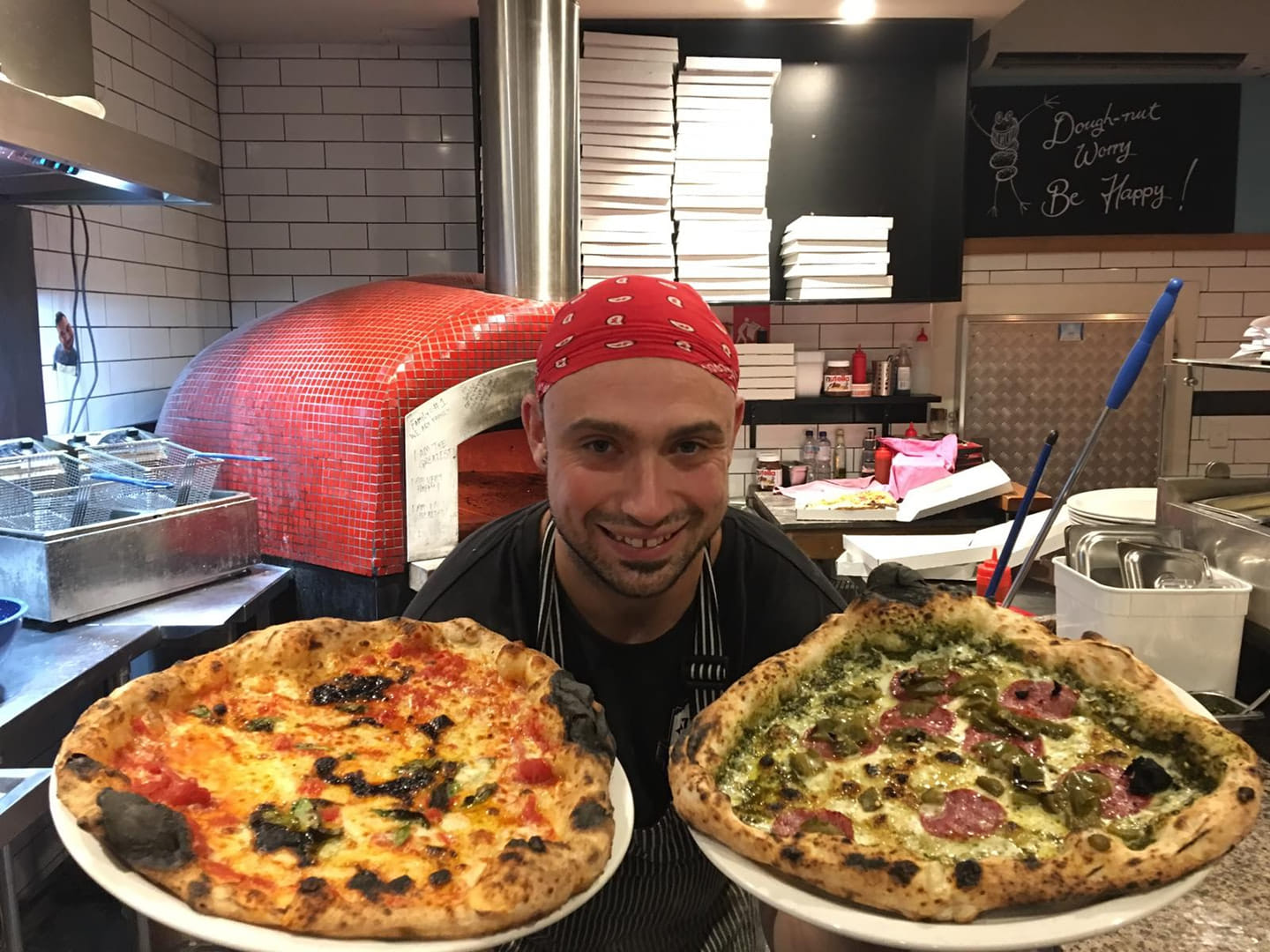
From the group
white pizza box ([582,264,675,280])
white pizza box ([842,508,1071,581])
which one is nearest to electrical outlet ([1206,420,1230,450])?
white pizza box ([842,508,1071,581])

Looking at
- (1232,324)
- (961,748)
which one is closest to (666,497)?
(961,748)

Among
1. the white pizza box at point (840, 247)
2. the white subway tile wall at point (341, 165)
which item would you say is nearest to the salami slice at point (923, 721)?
the white pizza box at point (840, 247)

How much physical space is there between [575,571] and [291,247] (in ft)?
11.9

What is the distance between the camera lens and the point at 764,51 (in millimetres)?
4289

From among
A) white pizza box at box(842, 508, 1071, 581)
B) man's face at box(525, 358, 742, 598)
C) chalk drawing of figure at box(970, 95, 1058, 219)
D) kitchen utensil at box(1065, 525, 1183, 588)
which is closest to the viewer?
man's face at box(525, 358, 742, 598)

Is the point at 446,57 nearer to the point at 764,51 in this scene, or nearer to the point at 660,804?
the point at 764,51

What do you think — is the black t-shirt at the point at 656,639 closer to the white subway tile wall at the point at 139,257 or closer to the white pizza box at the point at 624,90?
the white subway tile wall at the point at 139,257

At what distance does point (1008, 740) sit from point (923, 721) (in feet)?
0.37

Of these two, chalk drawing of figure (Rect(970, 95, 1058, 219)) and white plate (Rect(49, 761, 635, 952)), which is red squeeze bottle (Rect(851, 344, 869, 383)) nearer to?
chalk drawing of figure (Rect(970, 95, 1058, 219))

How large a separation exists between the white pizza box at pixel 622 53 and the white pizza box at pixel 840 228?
3.29 feet

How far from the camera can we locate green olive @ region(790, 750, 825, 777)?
113cm

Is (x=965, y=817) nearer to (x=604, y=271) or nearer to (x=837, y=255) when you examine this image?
(x=604, y=271)

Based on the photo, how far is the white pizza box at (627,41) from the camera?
4.06 metres

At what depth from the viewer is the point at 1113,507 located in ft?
9.56
